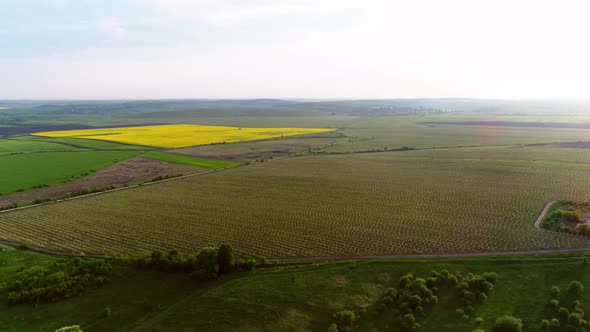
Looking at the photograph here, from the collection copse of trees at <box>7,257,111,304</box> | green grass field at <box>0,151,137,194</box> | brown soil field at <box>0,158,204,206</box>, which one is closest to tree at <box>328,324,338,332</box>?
copse of trees at <box>7,257,111,304</box>

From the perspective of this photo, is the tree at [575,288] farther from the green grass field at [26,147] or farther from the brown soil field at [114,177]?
the green grass field at [26,147]

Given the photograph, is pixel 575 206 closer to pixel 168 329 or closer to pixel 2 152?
pixel 168 329

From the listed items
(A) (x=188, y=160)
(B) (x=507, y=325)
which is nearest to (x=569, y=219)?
(B) (x=507, y=325)

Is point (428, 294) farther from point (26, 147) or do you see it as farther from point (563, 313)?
point (26, 147)

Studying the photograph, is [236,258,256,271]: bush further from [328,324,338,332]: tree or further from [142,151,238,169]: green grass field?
[142,151,238,169]: green grass field

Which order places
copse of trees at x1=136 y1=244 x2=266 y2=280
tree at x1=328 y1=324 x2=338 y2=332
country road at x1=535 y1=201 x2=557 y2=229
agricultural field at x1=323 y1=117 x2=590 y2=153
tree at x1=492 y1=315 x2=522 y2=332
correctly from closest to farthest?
tree at x1=492 y1=315 x2=522 y2=332 → tree at x1=328 y1=324 x2=338 y2=332 → copse of trees at x1=136 y1=244 x2=266 y2=280 → country road at x1=535 y1=201 x2=557 y2=229 → agricultural field at x1=323 y1=117 x2=590 y2=153

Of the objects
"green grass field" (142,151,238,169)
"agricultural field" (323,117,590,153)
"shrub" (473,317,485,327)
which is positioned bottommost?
"shrub" (473,317,485,327)
